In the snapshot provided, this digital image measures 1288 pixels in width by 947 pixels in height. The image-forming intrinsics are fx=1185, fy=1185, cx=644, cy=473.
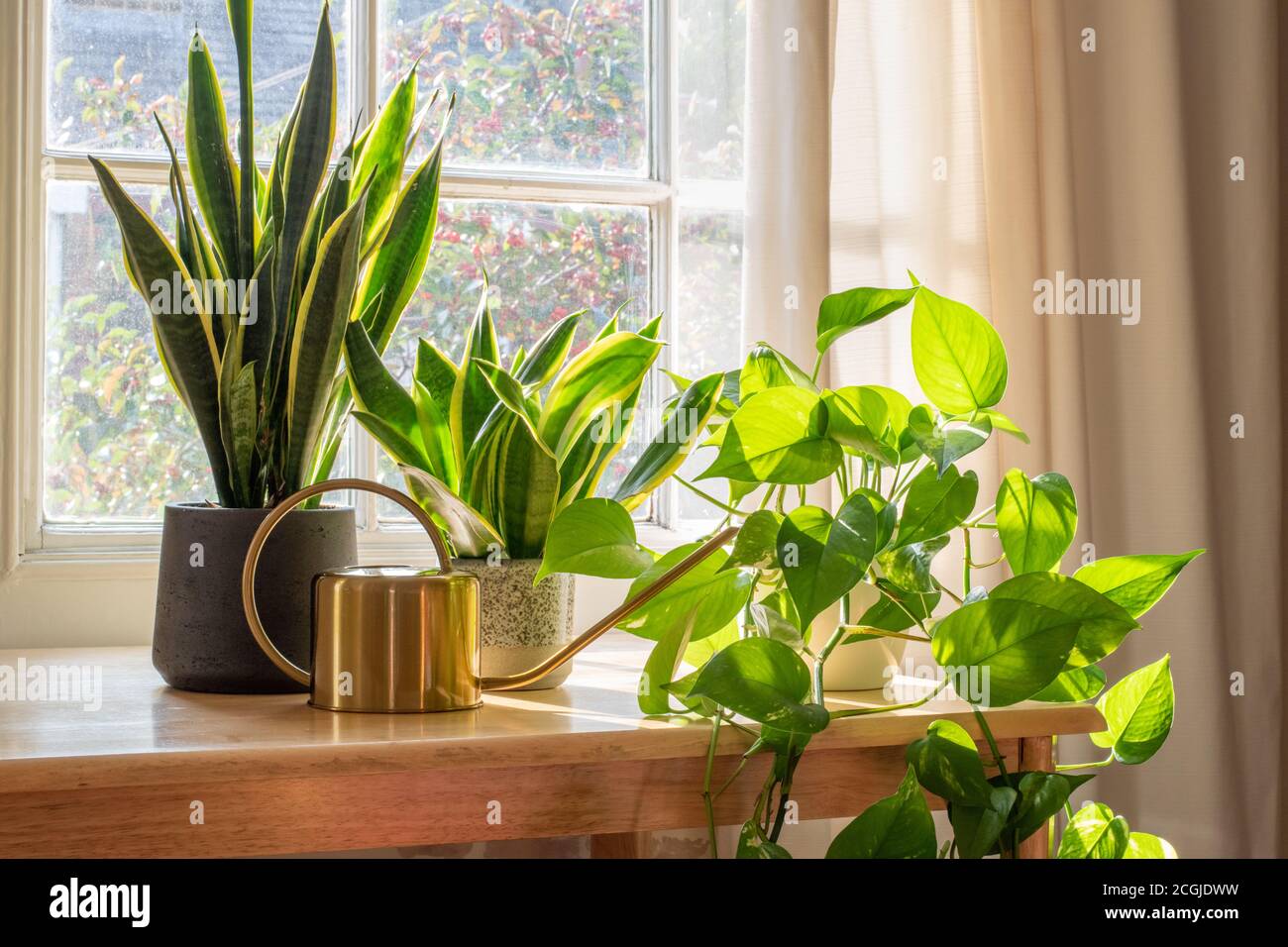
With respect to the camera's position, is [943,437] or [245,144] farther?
[245,144]

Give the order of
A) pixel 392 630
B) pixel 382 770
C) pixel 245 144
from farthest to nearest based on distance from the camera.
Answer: pixel 245 144 < pixel 392 630 < pixel 382 770

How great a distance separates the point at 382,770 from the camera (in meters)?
0.81

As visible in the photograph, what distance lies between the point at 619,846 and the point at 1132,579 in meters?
0.70

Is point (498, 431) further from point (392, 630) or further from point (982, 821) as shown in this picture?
point (982, 821)

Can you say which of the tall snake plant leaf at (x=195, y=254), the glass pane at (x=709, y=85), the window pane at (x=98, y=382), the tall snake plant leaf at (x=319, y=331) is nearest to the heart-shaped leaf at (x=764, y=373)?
the tall snake plant leaf at (x=319, y=331)

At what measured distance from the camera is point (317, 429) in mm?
1025

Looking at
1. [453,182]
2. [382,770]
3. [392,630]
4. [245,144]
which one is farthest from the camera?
[453,182]

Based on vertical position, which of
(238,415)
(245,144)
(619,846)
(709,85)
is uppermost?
A: (709,85)

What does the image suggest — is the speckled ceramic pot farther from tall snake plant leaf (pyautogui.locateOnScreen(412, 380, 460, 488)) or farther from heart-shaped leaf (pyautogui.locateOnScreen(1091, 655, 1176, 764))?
heart-shaped leaf (pyautogui.locateOnScreen(1091, 655, 1176, 764))

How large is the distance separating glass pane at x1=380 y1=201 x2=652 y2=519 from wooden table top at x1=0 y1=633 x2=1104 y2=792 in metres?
0.51

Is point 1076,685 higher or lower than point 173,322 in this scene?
lower

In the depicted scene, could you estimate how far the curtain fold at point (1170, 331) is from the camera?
1382mm

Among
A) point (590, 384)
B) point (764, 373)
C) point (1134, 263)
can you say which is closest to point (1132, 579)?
point (764, 373)

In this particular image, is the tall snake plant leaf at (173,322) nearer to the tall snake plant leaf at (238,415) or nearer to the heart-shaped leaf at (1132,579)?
the tall snake plant leaf at (238,415)
